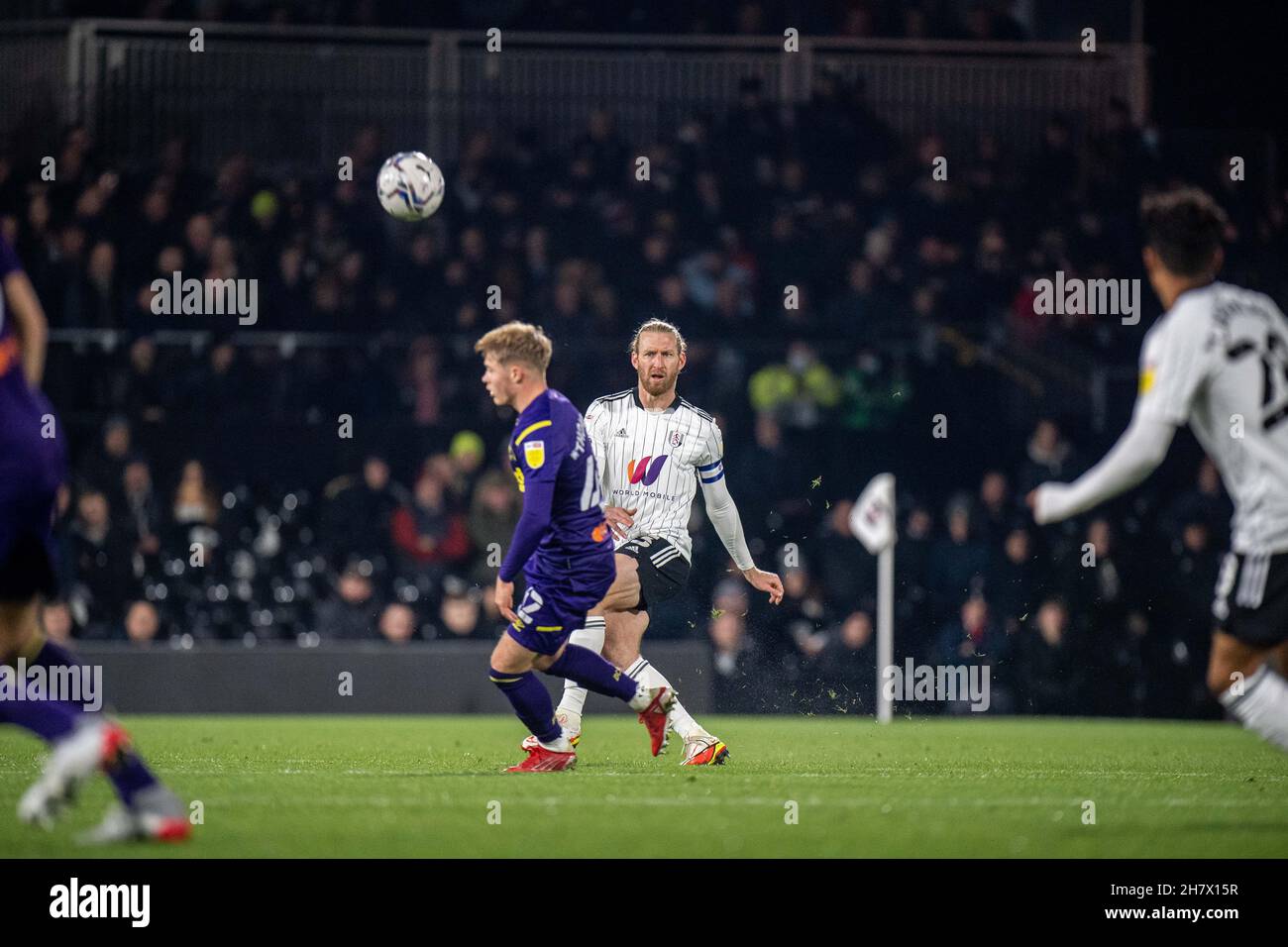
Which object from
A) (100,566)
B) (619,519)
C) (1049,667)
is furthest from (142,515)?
(1049,667)

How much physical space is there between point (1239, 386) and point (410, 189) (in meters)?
7.76

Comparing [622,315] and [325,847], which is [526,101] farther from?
[325,847]

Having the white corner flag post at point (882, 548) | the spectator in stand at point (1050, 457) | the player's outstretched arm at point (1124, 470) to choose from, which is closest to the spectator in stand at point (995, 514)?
the spectator in stand at point (1050, 457)

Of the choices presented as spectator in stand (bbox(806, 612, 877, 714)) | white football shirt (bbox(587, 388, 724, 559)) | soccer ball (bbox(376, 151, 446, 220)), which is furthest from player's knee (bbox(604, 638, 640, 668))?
spectator in stand (bbox(806, 612, 877, 714))

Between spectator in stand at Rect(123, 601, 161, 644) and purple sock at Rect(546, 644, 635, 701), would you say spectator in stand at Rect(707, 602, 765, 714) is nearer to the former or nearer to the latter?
spectator in stand at Rect(123, 601, 161, 644)

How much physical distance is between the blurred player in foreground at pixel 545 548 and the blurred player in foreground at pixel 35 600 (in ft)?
8.18

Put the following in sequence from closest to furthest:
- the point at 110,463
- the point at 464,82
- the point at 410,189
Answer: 1. the point at 410,189
2. the point at 110,463
3. the point at 464,82

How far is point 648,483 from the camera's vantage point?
9602 millimetres

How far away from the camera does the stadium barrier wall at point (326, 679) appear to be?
49.5ft

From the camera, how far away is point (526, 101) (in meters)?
19.5

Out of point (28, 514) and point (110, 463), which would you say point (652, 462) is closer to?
point (28, 514)

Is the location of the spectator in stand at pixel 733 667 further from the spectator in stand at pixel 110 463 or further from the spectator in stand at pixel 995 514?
the spectator in stand at pixel 110 463

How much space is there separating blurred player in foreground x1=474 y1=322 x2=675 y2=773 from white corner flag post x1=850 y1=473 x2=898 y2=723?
7084 millimetres
